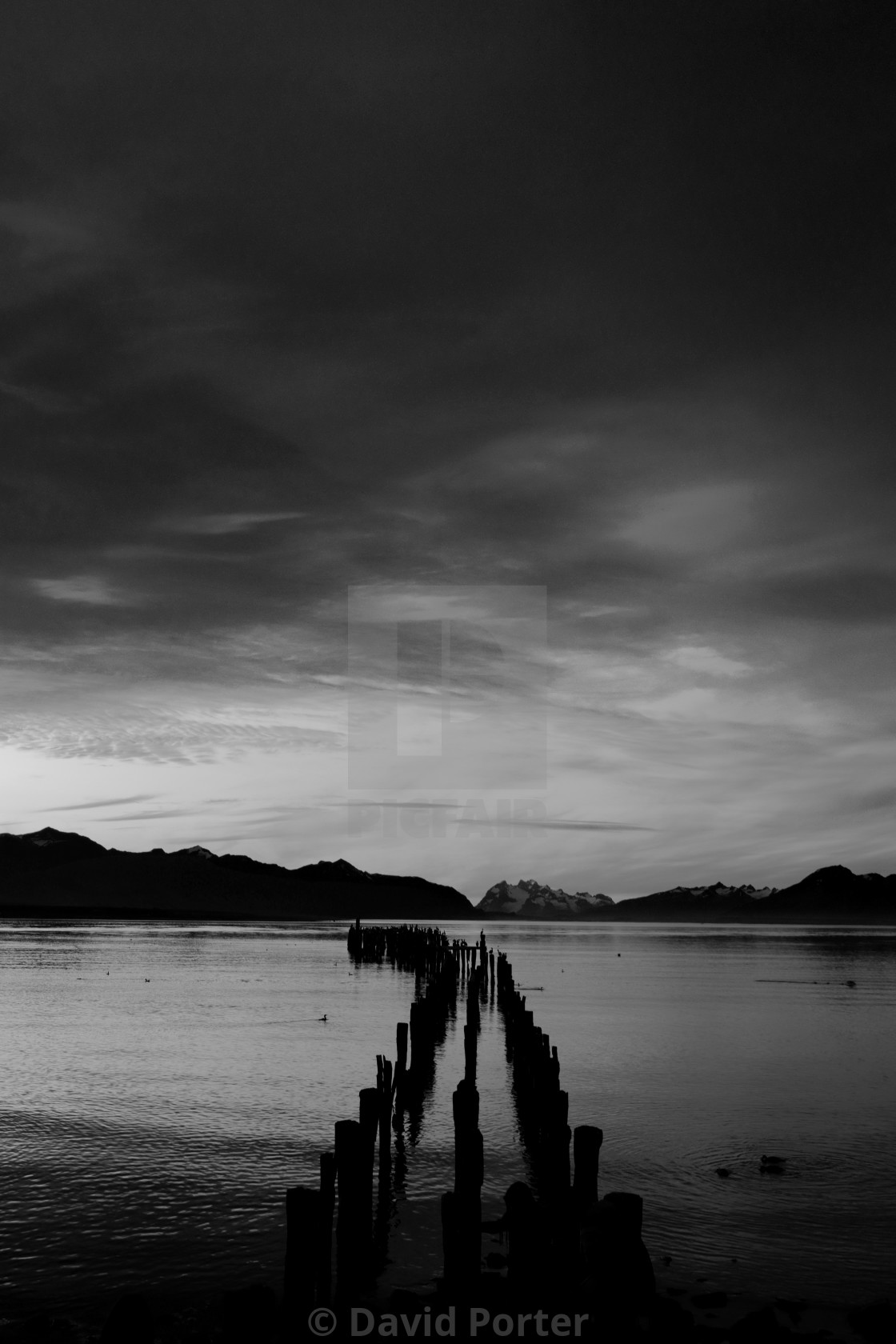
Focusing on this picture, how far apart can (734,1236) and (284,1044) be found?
17.3m

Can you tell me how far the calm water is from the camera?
41.2ft

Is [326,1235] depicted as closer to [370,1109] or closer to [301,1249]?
[301,1249]

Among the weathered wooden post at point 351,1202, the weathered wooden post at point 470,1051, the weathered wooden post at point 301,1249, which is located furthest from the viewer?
the weathered wooden post at point 470,1051

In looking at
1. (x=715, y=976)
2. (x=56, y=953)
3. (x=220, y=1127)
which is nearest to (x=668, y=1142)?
(x=220, y=1127)

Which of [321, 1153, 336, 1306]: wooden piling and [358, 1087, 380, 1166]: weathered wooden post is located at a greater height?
[358, 1087, 380, 1166]: weathered wooden post

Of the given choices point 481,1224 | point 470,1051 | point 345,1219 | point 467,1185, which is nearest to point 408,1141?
point 481,1224

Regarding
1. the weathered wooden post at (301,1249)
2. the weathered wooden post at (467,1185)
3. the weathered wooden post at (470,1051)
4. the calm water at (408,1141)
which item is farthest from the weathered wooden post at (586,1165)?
the weathered wooden post at (470,1051)

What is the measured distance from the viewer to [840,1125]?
20.3m

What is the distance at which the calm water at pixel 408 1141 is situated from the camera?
12555 mm

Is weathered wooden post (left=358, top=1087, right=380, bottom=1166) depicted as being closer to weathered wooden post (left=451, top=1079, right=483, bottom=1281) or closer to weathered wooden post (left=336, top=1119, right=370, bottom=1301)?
weathered wooden post (left=451, top=1079, right=483, bottom=1281)

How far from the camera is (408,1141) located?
18609 mm

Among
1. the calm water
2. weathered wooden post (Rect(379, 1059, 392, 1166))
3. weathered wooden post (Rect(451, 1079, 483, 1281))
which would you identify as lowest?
the calm water

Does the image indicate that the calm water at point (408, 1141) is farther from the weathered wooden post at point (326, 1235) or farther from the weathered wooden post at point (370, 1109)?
the weathered wooden post at point (370, 1109)

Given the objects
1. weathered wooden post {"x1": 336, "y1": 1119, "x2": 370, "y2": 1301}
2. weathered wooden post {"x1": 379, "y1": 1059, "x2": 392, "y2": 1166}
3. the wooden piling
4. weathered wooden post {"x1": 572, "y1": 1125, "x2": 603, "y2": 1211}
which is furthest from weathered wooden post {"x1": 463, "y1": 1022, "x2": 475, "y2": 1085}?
the wooden piling
